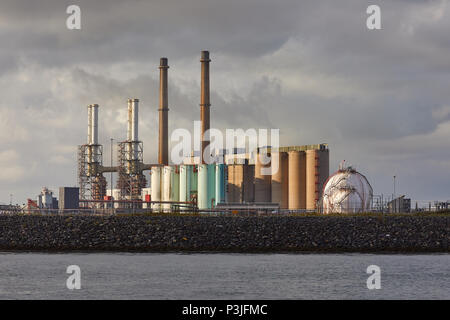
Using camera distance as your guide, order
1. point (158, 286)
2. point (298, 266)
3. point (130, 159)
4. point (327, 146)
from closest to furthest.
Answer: point (158, 286), point (298, 266), point (327, 146), point (130, 159)

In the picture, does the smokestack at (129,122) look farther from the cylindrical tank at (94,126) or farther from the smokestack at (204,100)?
the smokestack at (204,100)

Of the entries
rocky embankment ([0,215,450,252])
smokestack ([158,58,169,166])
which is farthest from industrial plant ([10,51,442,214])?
rocky embankment ([0,215,450,252])

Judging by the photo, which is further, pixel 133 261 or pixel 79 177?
pixel 79 177

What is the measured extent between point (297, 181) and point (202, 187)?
14126 mm

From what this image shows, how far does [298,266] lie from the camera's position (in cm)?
5322

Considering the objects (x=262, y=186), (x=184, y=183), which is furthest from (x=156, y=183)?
(x=262, y=186)

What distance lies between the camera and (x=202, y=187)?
11019 centimetres

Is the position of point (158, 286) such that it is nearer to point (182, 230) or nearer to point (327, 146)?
point (182, 230)

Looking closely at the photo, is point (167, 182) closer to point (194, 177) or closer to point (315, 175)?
point (194, 177)

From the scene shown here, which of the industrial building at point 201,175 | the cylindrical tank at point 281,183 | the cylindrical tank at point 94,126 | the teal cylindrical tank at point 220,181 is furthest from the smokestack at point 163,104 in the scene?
the cylindrical tank at point 281,183

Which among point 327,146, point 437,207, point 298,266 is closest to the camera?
point 298,266

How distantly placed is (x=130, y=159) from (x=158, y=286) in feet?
280
